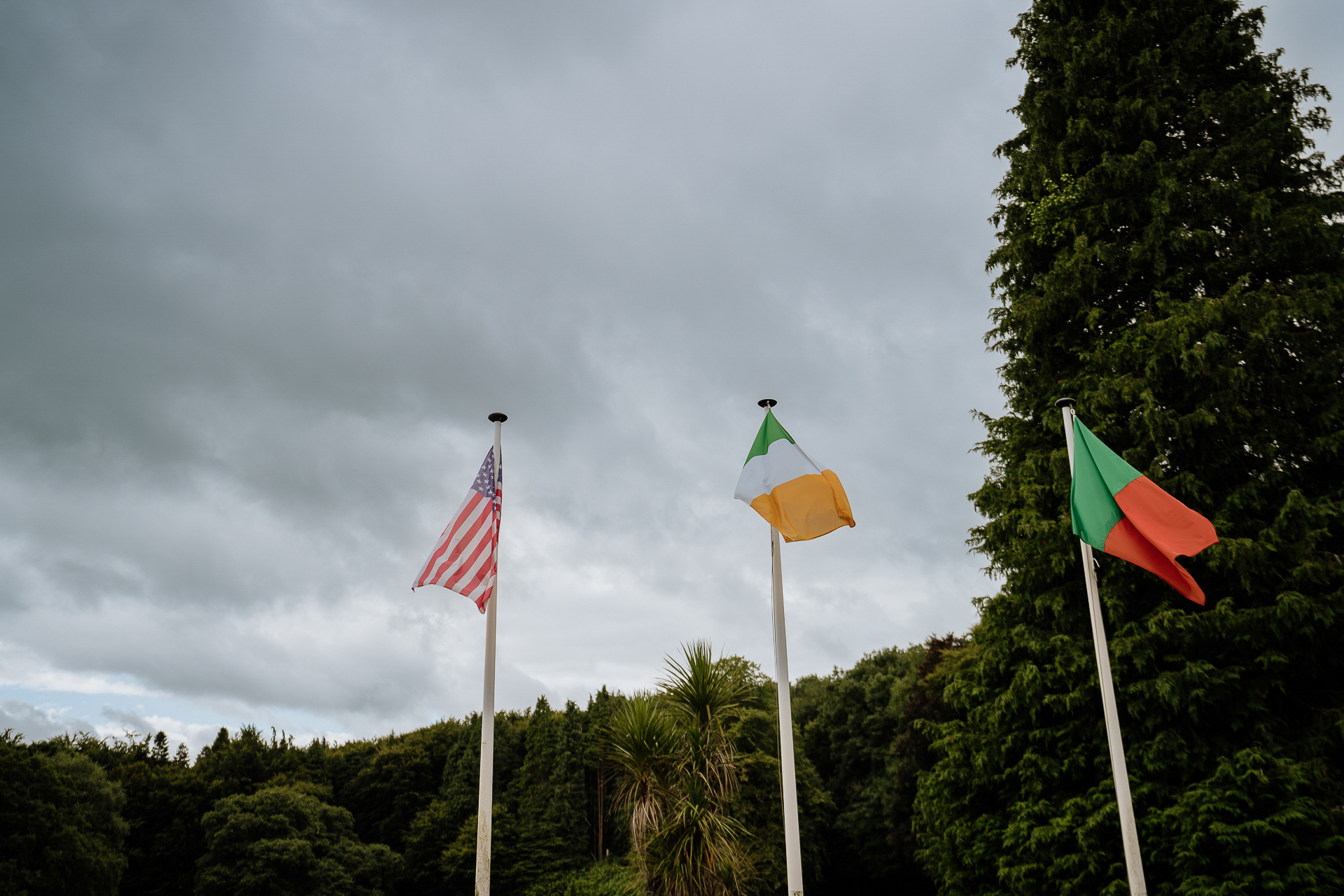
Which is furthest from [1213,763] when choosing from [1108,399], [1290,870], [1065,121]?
[1065,121]

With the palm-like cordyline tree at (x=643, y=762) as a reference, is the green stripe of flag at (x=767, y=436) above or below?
above

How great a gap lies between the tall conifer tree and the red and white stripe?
10.3 meters

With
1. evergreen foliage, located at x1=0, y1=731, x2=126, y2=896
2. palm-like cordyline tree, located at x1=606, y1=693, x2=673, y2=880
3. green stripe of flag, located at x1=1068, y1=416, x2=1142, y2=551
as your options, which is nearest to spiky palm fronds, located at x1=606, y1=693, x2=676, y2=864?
palm-like cordyline tree, located at x1=606, y1=693, x2=673, y2=880

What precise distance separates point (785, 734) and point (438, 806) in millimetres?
42594

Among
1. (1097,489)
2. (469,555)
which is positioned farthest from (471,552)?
(1097,489)

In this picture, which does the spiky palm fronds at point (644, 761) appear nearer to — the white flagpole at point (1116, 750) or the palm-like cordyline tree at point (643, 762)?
the palm-like cordyline tree at point (643, 762)

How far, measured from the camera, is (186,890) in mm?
41438

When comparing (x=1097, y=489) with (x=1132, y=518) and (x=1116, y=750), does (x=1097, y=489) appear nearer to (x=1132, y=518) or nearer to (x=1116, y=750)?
(x=1132, y=518)

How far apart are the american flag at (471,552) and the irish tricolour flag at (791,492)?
3018 mm

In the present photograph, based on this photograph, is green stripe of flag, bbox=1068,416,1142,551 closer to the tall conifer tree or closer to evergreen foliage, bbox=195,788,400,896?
the tall conifer tree

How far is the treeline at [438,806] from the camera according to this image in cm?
3284

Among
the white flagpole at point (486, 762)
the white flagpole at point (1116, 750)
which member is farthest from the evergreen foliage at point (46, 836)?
the white flagpole at point (1116, 750)

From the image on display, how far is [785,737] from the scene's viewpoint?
370 inches

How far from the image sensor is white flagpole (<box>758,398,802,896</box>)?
9070 millimetres
